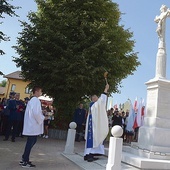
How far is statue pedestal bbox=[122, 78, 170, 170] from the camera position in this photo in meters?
7.61

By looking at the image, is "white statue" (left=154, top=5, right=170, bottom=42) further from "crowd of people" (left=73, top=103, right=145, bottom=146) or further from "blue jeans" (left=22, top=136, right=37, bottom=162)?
"crowd of people" (left=73, top=103, right=145, bottom=146)

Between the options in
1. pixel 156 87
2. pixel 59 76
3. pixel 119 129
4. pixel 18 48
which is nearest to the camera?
pixel 119 129

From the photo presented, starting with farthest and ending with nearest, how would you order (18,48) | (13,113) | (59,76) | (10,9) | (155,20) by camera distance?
1. (18,48)
2. (59,76)
3. (10,9)
4. (13,113)
5. (155,20)

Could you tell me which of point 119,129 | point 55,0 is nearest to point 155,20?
Answer: point 119,129

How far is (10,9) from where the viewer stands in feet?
40.6

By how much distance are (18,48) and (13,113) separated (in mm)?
6018

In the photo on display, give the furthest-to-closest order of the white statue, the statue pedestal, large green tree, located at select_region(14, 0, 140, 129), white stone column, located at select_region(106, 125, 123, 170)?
large green tree, located at select_region(14, 0, 140, 129) < the white statue < the statue pedestal < white stone column, located at select_region(106, 125, 123, 170)

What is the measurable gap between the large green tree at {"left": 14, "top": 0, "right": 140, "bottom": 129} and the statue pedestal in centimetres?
614

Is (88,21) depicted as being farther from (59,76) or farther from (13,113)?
(13,113)

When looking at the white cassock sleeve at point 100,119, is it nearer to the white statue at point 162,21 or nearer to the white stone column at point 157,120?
the white stone column at point 157,120

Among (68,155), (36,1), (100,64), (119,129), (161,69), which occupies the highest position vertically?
(36,1)

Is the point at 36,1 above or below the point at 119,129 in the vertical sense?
above

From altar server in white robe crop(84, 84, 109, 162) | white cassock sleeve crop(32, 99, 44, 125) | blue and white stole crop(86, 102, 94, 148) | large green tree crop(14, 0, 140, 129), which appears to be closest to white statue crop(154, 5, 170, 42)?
altar server in white robe crop(84, 84, 109, 162)

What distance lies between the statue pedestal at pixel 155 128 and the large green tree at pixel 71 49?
6.14 metres
